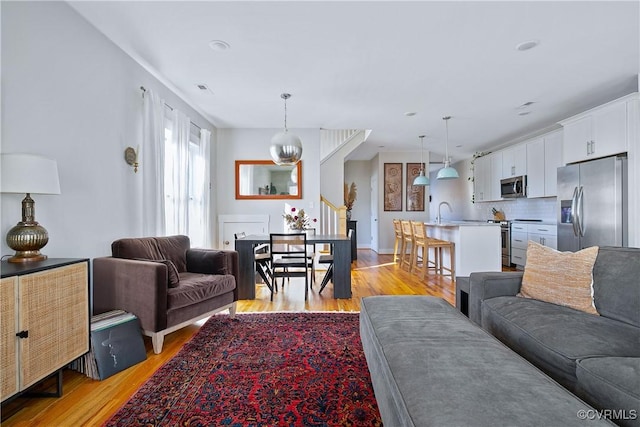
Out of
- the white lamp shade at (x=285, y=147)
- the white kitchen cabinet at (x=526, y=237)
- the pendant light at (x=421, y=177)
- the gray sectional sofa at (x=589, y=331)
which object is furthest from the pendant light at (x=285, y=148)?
the white kitchen cabinet at (x=526, y=237)

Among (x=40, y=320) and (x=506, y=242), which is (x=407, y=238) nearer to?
(x=506, y=242)

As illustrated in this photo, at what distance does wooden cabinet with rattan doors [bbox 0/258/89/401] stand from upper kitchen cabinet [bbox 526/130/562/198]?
635 centimetres

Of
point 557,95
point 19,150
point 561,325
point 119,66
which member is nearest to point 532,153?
point 557,95

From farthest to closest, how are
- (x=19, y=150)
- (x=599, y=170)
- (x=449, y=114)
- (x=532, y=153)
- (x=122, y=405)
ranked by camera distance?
(x=532, y=153) → (x=449, y=114) → (x=599, y=170) → (x=19, y=150) → (x=122, y=405)

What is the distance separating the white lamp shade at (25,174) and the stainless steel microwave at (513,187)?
6.92 meters

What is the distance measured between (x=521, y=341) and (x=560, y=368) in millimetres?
280

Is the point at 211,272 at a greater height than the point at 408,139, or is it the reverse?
the point at 408,139

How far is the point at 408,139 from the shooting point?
6.68 metres

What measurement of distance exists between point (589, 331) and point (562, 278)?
1.61 feet

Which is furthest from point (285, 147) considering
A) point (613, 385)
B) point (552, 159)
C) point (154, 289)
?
A: point (552, 159)

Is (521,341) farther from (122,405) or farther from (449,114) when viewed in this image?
(449,114)

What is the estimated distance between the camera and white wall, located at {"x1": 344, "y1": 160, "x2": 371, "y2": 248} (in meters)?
9.19

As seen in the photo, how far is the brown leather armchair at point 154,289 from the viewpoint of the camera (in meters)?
2.30

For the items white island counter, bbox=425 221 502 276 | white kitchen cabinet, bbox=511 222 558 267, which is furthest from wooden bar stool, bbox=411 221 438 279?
white kitchen cabinet, bbox=511 222 558 267
